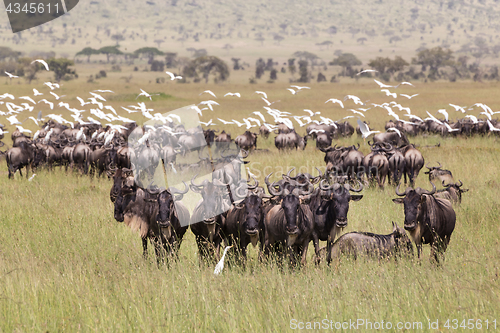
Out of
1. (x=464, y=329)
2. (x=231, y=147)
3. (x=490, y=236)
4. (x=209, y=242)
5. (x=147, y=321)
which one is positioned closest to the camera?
(x=464, y=329)

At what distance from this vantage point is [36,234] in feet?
33.6

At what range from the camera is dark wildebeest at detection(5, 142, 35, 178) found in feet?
58.8

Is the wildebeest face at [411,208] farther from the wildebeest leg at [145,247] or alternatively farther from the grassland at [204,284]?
the wildebeest leg at [145,247]

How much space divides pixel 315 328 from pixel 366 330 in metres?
0.55

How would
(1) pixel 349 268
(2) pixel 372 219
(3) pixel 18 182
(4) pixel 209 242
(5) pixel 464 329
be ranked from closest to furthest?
(5) pixel 464 329, (1) pixel 349 268, (4) pixel 209 242, (2) pixel 372 219, (3) pixel 18 182

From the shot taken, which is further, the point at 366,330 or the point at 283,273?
the point at 283,273

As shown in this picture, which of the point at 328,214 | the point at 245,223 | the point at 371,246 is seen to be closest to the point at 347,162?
the point at 328,214

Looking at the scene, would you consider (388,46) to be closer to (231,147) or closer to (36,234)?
(231,147)

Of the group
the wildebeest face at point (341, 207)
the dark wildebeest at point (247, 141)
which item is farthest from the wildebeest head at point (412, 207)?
the dark wildebeest at point (247, 141)

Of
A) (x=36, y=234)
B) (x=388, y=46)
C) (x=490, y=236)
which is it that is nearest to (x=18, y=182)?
(x=36, y=234)

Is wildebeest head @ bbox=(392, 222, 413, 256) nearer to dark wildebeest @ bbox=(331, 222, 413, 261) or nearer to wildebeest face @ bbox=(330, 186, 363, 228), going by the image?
dark wildebeest @ bbox=(331, 222, 413, 261)

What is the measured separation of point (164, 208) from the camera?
818 centimetres

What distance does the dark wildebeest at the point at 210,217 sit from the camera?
850 cm

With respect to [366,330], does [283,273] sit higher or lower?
lower
